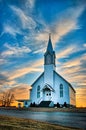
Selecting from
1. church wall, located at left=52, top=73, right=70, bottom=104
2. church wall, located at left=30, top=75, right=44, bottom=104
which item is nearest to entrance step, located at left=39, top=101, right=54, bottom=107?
church wall, located at left=52, top=73, right=70, bottom=104

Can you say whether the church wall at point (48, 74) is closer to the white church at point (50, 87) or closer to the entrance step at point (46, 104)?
the white church at point (50, 87)

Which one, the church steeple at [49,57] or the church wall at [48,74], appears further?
the church steeple at [49,57]

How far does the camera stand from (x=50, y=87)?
178 feet

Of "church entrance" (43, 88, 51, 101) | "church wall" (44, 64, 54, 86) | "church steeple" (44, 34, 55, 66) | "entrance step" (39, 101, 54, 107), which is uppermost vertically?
"church steeple" (44, 34, 55, 66)

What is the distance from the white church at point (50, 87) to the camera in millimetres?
53688

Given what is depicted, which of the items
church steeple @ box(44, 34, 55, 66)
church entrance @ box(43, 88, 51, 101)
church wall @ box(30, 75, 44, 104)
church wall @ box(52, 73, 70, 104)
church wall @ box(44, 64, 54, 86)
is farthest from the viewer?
church wall @ box(30, 75, 44, 104)

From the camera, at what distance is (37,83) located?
190 ft

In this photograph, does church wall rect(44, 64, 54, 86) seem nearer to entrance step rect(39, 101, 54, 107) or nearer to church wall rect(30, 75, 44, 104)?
church wall rect(30, 75, 44, 104)

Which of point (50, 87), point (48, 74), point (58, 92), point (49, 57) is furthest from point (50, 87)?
point (49, 57)

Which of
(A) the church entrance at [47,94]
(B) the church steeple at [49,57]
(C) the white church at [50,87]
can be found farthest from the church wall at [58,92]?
(B) the church steeple at [49,57]

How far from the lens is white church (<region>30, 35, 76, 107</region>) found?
Answer: 5369cm

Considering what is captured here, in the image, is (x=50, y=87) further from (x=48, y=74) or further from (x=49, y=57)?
(x=49, y=57)

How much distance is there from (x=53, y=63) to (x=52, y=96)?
8237 mm

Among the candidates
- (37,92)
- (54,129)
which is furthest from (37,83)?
(54,129)
